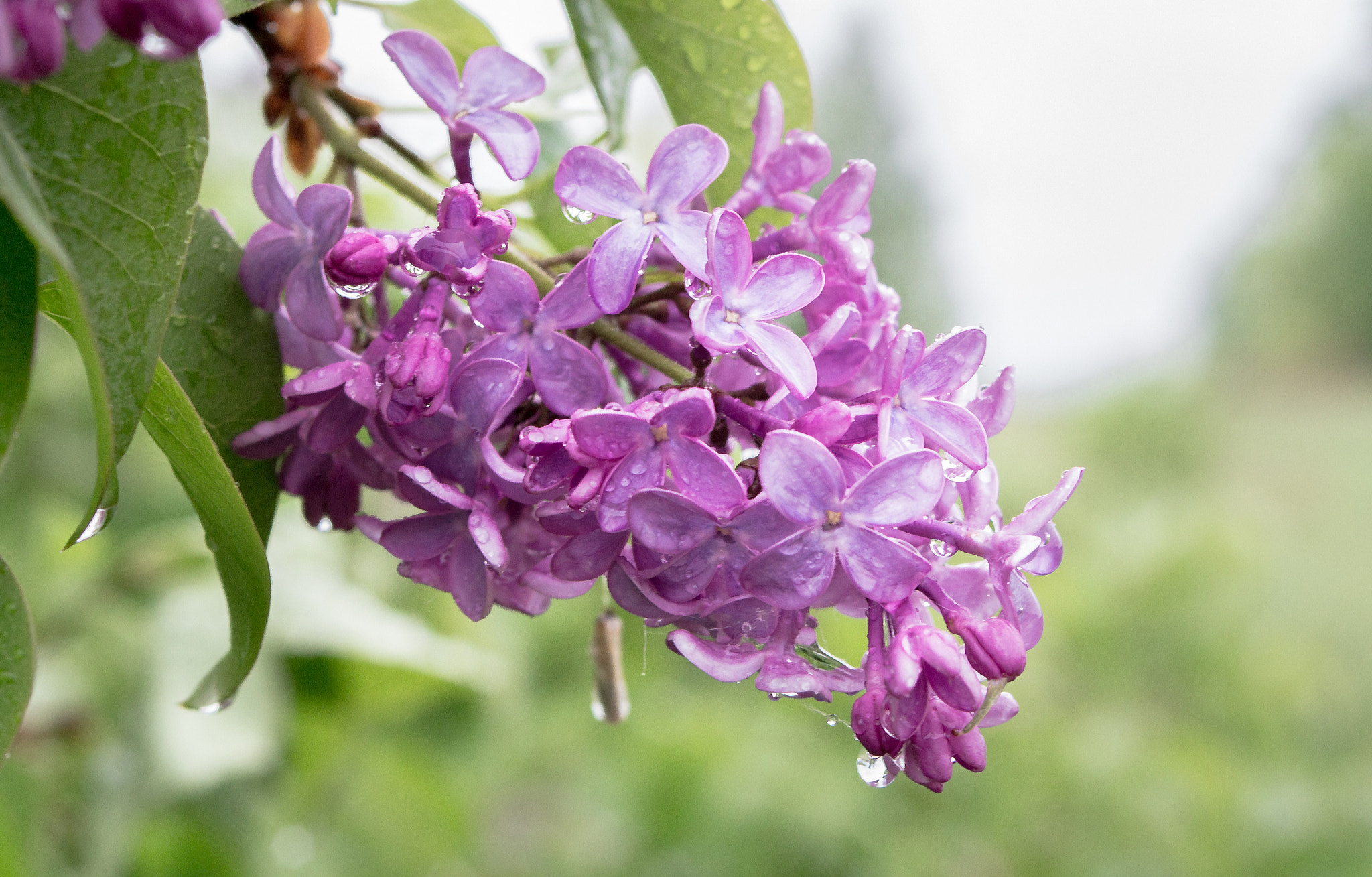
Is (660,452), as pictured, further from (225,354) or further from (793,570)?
(225,354)

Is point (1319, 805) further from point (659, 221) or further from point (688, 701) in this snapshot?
point (659, 221)

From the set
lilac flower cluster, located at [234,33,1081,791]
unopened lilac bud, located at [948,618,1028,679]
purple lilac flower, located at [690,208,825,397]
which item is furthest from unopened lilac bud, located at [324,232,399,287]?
unopened lilac bud, located at [948,618,1028,679]

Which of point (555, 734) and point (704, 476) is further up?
point (704, 476)

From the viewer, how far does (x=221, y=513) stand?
0.35 metres

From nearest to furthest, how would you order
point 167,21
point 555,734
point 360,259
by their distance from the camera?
point 167,21 → point 360,259 → point 555,734

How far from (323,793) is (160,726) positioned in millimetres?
428

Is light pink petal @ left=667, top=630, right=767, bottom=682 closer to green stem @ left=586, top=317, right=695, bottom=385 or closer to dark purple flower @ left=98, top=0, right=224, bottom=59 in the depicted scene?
green stem @ left=586, top=317, right=695, bottom=385

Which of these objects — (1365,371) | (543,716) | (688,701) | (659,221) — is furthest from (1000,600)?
(1365,371)

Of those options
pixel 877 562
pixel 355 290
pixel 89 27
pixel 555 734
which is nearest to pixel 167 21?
pixel 89 27

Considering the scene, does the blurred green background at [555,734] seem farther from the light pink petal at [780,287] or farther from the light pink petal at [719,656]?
the light pink petal at [780,287]

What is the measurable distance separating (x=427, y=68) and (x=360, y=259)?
8 cm

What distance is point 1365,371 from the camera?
13.4 m

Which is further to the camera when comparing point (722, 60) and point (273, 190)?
point (722, 60)

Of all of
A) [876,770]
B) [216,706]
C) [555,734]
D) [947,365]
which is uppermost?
[947,365]
